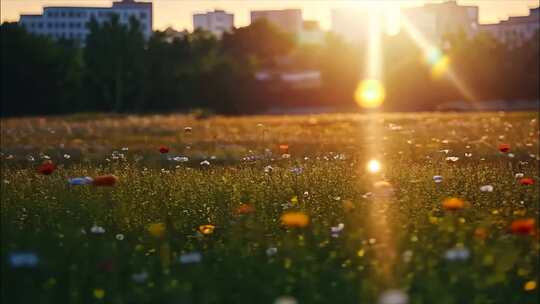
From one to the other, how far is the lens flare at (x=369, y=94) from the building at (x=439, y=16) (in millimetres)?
50402

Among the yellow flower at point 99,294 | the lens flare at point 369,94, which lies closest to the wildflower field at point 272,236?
the yellow flower at point 99,294

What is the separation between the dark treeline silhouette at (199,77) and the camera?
71688 millimetres

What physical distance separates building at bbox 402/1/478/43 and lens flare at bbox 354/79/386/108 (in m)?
50.4

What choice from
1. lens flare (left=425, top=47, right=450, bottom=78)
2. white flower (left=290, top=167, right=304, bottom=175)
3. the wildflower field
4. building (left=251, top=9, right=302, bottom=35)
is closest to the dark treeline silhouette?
lens flare (left=425, top=47, right=450, bottom=78)

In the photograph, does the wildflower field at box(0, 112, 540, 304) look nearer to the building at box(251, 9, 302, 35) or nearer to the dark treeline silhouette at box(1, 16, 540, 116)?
the dark treeline silhouette at box(1, 16, 540, 116)

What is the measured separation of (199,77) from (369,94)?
48.4 ft

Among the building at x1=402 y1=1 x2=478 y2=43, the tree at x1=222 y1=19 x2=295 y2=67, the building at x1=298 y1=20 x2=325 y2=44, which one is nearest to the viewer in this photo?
the tree at x1=222 y1=19 x2=295 y2=67

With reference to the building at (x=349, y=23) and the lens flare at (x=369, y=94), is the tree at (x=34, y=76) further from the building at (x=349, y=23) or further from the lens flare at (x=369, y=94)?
the building at (x=349, y=23)

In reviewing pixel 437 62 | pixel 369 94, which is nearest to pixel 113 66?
pixel 369 94

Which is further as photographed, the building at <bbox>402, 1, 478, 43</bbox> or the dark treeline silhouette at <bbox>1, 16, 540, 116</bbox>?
the building at <bbox>402, 1, 478, 43</bbox>

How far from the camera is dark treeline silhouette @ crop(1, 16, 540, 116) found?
7169cm

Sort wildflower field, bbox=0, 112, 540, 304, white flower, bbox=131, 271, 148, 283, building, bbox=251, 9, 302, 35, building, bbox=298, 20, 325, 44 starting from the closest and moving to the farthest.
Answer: white flower, bbox=131, 271, 148, 283, wildflower field, bbox=0, 112, 540, 304, building, bbox=298, 20, 325, 44, building, bbox=251, 9, 302, 35

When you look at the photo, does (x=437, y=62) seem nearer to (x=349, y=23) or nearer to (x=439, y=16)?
(x=439, y=16)

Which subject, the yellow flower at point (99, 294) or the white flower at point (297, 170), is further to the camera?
the white flower at point (297, 170)
